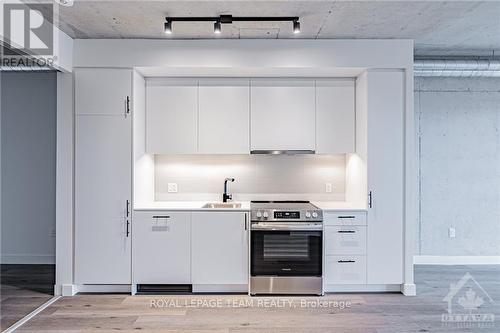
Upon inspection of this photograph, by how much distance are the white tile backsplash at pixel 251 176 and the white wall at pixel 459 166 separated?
1270 millimetres

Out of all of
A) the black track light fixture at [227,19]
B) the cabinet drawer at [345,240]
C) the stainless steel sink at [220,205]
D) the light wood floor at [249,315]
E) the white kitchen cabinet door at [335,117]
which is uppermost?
the black track light fixture at [227,19]

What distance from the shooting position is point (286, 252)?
13.2 feet

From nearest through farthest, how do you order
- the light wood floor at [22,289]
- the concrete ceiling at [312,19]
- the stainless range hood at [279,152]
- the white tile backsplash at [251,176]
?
the concrete ceiling at [312,19] → the light wood floor at [22,289] → the stainless range hood at [279,152] → the white tile backsplash at [251,176]

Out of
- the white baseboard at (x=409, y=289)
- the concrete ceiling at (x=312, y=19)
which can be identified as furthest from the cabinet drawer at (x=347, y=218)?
the concrete ceiling at (x=312, y=19)

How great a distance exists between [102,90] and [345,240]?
113 inches

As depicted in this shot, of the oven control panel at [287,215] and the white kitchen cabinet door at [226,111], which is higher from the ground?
the white kitchen cabinet door at [226,111]

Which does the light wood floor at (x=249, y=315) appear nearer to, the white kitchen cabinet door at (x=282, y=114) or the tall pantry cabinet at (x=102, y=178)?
the tall pantry cabinet at (x=102, y=178)

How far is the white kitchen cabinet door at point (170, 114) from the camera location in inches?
175

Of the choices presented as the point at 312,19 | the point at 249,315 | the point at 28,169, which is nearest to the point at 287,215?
the point at 249,315

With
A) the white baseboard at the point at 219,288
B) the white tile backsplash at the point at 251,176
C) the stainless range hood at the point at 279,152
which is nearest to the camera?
the white baseboard at the point at 219,288

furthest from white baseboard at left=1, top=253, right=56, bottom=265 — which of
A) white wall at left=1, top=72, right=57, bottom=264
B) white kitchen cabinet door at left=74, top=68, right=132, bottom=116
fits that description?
white kitchen cabinet door at left=74, top=68, right=132, bottom=116

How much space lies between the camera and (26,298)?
13.3ft

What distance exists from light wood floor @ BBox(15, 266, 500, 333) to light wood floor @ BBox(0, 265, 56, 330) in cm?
23

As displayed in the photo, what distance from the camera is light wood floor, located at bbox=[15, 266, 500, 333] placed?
3312mm
